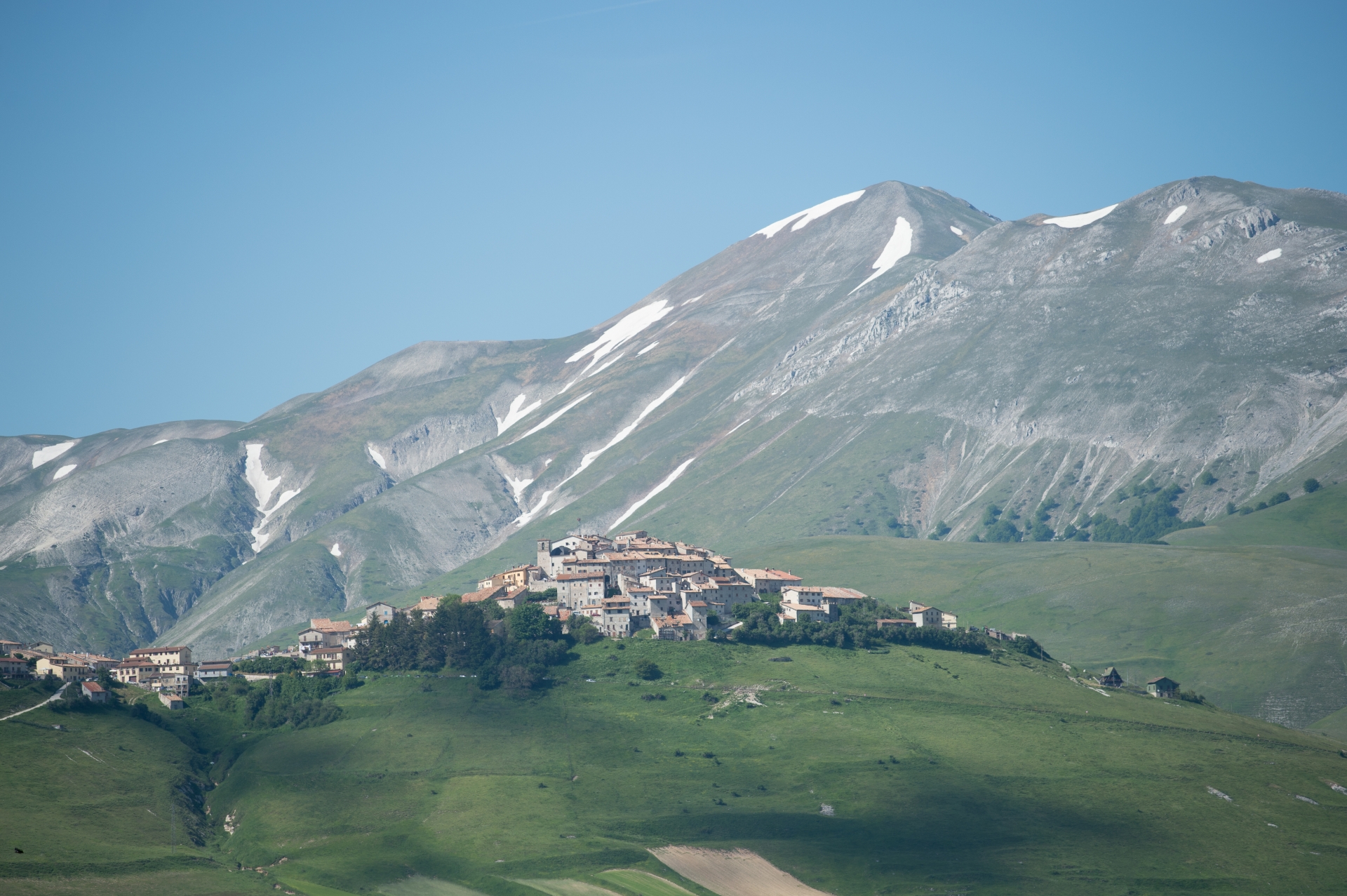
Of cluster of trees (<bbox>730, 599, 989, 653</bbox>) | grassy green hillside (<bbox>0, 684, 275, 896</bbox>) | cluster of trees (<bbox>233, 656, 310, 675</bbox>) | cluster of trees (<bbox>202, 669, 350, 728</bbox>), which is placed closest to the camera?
grassy green hillside (<bbox>0, 684, 275, 896</bbox>)

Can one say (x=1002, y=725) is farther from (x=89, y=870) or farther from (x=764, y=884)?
(x=89, y=870)

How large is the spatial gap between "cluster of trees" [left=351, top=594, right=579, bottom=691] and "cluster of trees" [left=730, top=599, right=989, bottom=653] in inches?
722

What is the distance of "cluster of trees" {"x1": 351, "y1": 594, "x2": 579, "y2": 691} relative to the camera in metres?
162

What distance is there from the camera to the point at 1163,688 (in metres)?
178

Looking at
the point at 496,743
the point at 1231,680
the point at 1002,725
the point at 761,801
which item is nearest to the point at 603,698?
the point at 496,743

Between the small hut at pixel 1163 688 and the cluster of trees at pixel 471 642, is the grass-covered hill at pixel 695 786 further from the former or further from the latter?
the small hut at pixel 1163 688

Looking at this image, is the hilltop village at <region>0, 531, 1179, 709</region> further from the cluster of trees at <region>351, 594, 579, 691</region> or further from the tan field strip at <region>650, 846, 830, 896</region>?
the tan field strip at <region>650, 846, 830, 896</region>

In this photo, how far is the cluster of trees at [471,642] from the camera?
161625mm

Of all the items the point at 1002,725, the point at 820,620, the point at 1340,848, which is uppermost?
the point at 820,620

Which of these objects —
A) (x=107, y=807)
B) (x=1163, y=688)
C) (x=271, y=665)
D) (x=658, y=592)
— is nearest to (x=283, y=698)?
(x=271, y=665)

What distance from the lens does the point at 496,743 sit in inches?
5605

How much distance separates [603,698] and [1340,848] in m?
72.0

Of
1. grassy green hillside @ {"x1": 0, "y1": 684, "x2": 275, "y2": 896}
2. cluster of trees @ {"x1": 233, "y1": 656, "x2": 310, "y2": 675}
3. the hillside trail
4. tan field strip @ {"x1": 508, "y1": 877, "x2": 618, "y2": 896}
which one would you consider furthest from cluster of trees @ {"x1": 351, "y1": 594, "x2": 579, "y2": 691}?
tan field strip @ {"x1": 508, "y1": 877, "x2": 618, "y2": 896}

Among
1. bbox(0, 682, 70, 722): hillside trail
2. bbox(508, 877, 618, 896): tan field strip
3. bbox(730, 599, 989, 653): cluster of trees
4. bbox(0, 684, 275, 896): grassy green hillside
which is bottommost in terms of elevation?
bbox(508, 877, 618, 896): tan field strip
